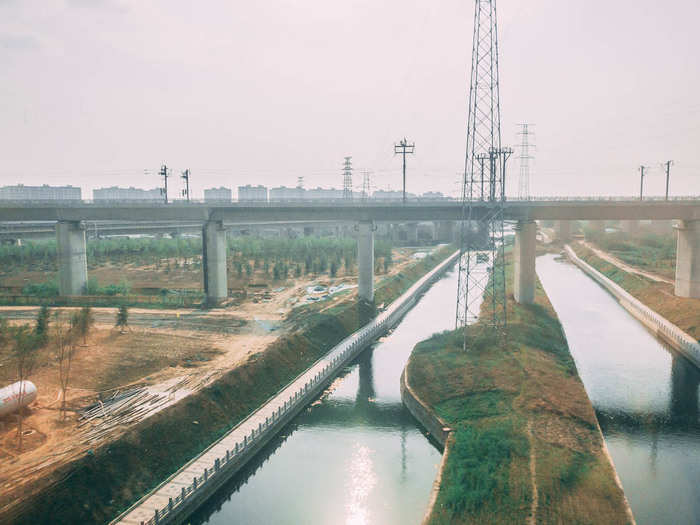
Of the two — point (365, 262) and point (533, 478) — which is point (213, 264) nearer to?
point (365, 262)

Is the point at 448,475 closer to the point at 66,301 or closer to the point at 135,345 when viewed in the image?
the point at 135,345

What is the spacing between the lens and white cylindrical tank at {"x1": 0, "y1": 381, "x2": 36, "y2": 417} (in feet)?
80.6

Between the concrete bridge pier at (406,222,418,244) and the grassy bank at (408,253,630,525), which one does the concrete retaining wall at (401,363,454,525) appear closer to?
the grassy bank at (408,253,630,525)

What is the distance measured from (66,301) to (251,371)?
30901 mm

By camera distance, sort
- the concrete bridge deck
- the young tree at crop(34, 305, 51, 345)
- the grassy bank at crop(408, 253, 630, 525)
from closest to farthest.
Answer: the grassy bank at crop(408, 253, 630, 525) < the young tree at crop(34, 305, 51, 345) < the concrete bridge deck

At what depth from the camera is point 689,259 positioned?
55688mm

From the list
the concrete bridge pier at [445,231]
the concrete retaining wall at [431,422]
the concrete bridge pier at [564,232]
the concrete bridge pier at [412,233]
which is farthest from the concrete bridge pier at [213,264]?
the concrete bridge pier at [564,232]

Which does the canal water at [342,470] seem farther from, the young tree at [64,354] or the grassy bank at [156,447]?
the young tree at [64,354]

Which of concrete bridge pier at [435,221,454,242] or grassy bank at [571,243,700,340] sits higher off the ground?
concrete bridge pier at [435,221,454,242]

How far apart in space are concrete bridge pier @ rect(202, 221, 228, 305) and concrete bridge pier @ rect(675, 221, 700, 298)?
47335 mm

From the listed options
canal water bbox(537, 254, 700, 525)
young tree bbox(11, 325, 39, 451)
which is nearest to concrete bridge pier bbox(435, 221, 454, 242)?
canal water bbox(537, 254, 700, 525)

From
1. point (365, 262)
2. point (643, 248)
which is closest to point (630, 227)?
point (643, 248)

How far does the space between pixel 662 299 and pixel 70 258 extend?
209 feet

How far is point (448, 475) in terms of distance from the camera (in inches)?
900
